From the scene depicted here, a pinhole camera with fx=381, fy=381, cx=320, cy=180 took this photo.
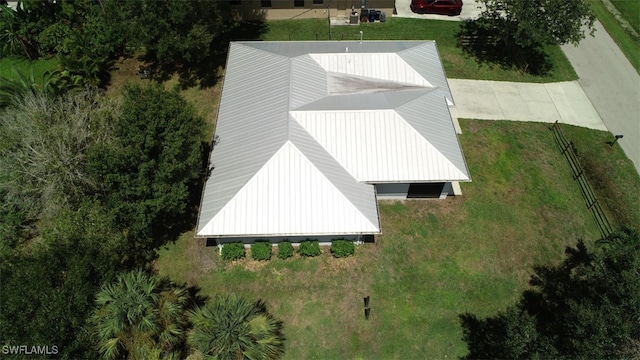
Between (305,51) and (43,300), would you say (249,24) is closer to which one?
(305,51)

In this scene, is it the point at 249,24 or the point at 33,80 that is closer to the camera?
the point at 33,80

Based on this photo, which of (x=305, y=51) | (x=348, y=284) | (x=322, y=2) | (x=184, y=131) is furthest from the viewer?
(x=322, y=2)

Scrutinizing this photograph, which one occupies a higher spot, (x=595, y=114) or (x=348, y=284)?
(x=595, y=114)

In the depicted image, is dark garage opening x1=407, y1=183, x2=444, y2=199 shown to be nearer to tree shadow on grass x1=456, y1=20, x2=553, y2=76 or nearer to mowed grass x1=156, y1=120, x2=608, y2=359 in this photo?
mowed grass x1=156, y1=120, x2=608, y2=359

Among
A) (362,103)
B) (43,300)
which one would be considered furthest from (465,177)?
(43,300)

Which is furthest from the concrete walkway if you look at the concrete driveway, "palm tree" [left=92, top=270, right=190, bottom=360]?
"palm tree" [left=92, top=270, right=190, bottom=360]

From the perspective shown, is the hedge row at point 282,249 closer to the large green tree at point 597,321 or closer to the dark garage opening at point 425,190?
the dark garage opening at point 425,190
